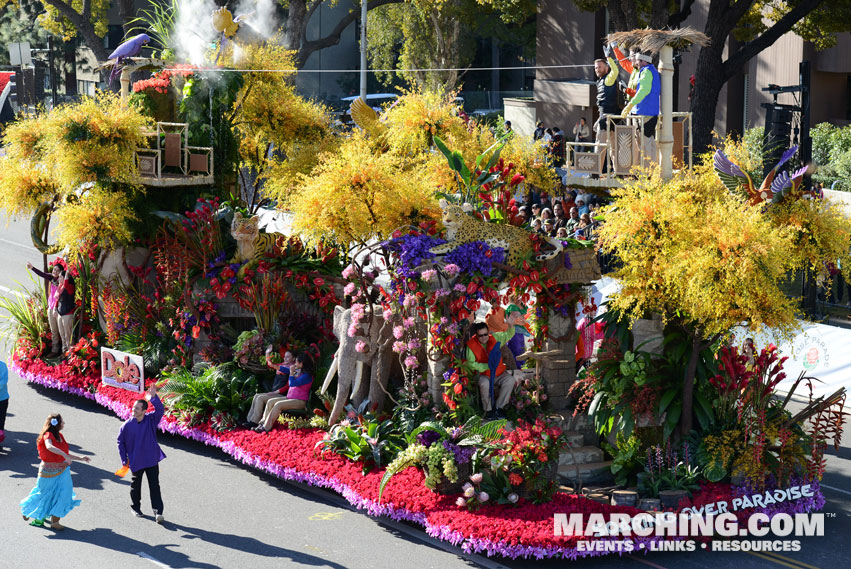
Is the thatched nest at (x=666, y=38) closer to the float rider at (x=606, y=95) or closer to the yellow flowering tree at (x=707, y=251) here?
the float rider at (x=606, y=95)

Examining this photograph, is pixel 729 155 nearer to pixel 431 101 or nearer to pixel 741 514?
pixel 741 514

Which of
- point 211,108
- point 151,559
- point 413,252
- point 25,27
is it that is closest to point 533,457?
point 413,252

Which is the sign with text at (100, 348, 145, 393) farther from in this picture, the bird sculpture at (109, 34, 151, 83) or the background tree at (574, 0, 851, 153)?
the background tree at (574, 0, 851, 153)

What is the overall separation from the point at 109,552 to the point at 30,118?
29.9 feet

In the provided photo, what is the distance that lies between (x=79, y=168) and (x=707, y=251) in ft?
32.4

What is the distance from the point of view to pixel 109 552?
41.5 ft

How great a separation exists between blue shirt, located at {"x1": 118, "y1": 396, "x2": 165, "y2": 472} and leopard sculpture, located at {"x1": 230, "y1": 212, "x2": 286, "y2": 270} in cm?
430

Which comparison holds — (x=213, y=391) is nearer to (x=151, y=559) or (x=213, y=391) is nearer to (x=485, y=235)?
(x=151, y=559)

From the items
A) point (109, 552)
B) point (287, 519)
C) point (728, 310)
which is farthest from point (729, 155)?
point (109, 552)

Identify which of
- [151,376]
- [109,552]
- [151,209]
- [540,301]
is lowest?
[109,552]

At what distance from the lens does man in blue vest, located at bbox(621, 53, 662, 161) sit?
1535 centimetres

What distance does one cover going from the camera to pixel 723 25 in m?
27.1

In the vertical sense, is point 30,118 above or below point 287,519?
above

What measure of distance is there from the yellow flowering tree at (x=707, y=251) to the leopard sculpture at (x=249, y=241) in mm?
6057
